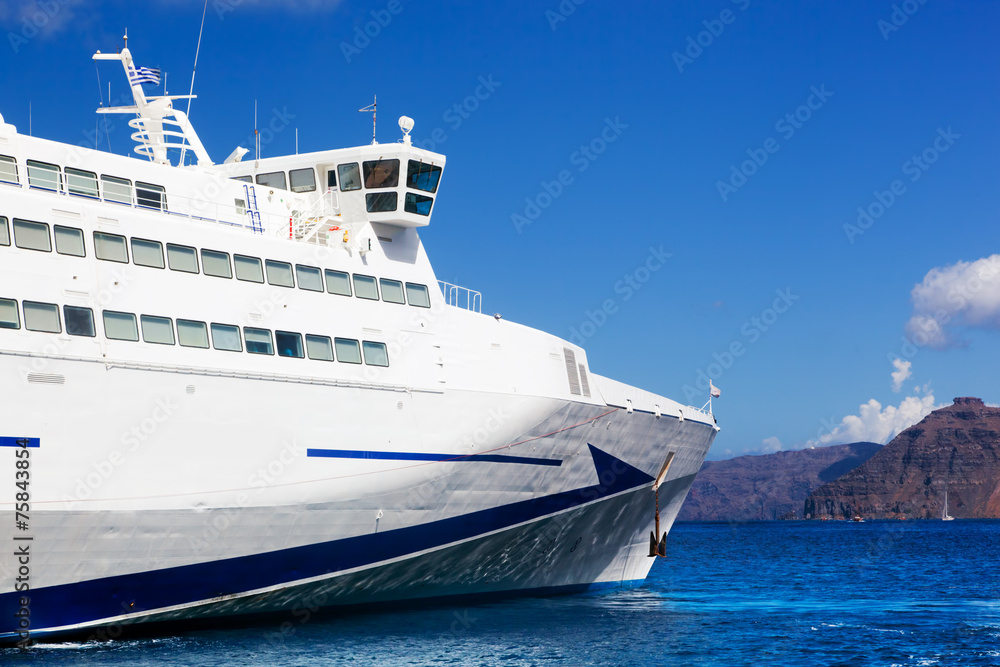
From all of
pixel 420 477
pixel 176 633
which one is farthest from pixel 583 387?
pixel 176 633

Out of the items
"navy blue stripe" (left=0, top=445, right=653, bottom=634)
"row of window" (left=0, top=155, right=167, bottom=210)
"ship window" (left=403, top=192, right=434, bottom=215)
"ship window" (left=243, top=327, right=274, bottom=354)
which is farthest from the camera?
"ship window" (left=403, top=192, right=434, bottom=215)

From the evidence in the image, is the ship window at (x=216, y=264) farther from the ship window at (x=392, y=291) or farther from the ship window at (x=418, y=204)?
the ship window at (x=418, y=204)

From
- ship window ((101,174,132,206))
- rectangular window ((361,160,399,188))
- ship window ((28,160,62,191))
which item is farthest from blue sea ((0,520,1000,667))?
rectangular window ((361,160,399,188))

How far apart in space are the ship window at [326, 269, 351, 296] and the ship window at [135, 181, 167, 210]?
3882mm

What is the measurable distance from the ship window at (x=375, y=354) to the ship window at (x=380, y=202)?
386 centimetres

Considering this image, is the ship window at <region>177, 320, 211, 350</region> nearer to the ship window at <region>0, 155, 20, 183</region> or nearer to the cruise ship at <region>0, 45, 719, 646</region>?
the cruise ship at <region>0, 45, 719, 646</region>

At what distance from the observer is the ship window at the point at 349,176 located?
75.2ft

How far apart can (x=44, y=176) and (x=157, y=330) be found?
13.5ft

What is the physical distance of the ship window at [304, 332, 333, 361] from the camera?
19.4m

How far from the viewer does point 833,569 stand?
163ft

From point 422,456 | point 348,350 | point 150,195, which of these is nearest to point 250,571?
point 422,456

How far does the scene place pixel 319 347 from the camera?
19.6m

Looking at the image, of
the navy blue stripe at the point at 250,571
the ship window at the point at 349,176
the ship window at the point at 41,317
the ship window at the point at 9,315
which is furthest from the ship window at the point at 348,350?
the ship window at the point at 9,315

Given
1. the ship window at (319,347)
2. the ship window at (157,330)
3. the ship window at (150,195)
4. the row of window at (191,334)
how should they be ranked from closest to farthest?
the row of window at (191,334), the ship window at (157,330), the ship window at (319,347), the ship window at (150,195)
